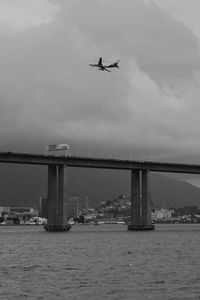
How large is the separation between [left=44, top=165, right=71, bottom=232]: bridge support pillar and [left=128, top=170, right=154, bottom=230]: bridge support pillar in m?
24.7

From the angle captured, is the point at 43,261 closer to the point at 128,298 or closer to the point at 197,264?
the point at 197,264

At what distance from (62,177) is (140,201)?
2905 centimetres

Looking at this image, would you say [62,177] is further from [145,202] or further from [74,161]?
[145,202]

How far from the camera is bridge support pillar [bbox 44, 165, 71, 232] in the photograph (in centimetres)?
17925

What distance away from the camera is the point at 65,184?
179125 millimetres

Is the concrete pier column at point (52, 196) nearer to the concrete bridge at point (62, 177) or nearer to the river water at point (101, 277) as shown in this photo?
the concrete bridge at point (62, 177)

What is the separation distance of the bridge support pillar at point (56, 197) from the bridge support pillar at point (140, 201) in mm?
24694

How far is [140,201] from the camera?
7731 inches

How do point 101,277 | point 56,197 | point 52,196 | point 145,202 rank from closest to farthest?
1. point 101,277
2. point 56,197
3. point 52,196
4. point 145,202

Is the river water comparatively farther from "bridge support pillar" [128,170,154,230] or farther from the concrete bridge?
"bridge support pillar" [128,170,154,230]

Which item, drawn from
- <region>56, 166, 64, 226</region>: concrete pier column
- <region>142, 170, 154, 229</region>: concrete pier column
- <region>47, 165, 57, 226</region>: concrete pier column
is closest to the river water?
<region>56, 166, 64, 226</region>: concrete pier column

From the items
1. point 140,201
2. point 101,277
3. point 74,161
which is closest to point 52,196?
point 74,161

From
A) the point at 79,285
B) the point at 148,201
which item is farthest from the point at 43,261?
the point at 148,201

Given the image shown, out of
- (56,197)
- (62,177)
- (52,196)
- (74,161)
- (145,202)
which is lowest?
(145,202)
